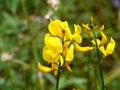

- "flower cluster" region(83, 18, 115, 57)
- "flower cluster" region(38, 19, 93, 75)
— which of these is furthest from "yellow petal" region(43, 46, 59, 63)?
"flower cluster" region(83, 18, 115, 57)

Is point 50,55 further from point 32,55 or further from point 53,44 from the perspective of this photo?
point 32,55

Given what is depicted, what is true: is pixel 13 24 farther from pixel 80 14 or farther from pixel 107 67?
pixel 80 14

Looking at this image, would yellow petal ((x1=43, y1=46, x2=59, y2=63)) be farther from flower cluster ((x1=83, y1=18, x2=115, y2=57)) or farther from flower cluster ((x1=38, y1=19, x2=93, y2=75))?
flower cluster ((x1=83, y1=18, x2=115, y2=57))

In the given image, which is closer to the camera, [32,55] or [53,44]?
[53,44]

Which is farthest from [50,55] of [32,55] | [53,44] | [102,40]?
[32,55]

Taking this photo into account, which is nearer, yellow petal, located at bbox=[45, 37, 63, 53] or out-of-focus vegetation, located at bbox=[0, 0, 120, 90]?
yellow petal, located at bbox=[45, 37, 63, 53]

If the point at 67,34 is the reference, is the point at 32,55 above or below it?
below

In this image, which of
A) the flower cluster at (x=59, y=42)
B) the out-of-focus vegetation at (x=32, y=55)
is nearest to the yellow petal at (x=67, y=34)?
the flower cluster at (x=59, y=42)

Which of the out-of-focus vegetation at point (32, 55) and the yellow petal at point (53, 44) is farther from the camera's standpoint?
the out-of-focus vegetation at point (32, 55)

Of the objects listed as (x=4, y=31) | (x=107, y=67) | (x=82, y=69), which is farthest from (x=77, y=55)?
(x=4, y=31)

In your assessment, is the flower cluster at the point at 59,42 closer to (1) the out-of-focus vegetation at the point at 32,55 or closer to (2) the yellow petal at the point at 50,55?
(2) the yellow petal at the point at 50,55

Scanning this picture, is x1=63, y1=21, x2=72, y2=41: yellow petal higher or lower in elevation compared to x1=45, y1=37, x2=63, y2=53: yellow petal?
higher

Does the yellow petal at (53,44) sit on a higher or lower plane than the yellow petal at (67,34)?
lower
